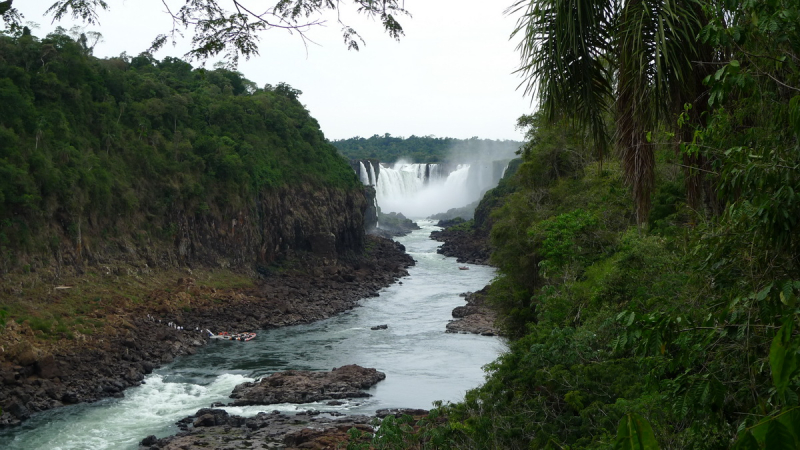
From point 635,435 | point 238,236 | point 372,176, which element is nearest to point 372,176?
point 372,176

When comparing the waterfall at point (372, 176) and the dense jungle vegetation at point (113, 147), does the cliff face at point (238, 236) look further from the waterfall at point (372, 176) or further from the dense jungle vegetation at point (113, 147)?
the waterfall at point (372, 176)

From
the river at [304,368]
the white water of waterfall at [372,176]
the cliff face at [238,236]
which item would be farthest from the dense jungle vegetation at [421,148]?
the river at [304,368]

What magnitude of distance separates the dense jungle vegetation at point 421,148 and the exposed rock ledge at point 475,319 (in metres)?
72.3

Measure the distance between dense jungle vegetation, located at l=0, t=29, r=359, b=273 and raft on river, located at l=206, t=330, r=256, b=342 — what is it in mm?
7532

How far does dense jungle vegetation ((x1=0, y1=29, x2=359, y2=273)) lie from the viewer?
93.4 feet

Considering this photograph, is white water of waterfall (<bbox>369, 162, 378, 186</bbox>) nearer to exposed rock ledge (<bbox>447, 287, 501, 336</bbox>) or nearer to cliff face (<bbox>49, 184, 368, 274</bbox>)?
cliff face (<bbox>49, 184, 368, 274</bbox>)

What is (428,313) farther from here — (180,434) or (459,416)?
(459,416)

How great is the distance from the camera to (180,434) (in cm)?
1706

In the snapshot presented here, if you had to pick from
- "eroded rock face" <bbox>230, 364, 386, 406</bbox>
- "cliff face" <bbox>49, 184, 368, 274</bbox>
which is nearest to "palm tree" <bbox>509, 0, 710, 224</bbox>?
"eroded rock face" <bbox>230, 364, 386, 406</bbox>

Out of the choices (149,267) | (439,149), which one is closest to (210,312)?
(149,267)

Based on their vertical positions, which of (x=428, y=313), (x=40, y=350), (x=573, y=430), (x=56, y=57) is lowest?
(x=428, y=313)

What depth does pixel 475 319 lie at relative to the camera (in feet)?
99.9

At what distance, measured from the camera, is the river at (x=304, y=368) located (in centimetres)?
1759

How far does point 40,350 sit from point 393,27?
65.1 feet
